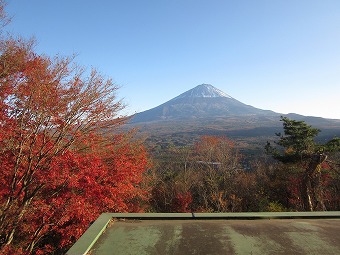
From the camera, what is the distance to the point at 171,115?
641 feet

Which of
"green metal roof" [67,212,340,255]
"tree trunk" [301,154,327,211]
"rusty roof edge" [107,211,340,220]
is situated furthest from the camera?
"tree trunk" [301,154,327,211]

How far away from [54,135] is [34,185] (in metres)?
1.74

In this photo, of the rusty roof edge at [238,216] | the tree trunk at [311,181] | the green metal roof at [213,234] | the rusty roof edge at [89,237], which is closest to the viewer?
the rusty roof edge at [89,237]

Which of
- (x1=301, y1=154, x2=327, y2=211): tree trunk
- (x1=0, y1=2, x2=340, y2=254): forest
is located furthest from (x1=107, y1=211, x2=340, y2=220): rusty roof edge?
(x1=301, y1=154, x2=327, y2=211): tree trunk

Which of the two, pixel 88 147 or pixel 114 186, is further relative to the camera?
pixel 114 186

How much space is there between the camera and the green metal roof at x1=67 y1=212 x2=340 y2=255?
4.10 m

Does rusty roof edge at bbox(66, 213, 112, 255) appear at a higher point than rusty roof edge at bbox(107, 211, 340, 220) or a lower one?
higher

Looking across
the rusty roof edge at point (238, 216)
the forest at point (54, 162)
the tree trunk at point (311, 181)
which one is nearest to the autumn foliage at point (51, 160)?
the forest at point (54, 162)

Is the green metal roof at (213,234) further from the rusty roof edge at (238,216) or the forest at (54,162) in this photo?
the forest at (54,162)

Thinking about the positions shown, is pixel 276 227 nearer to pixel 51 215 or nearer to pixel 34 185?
pixel 34 185

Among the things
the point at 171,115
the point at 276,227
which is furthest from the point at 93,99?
the point at 171,115

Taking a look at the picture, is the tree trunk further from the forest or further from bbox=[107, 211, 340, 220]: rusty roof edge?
bbox=[107, 211, 340, 220]: rusty roof edge

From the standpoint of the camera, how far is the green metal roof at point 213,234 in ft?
13.5

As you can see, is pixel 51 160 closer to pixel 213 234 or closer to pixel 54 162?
pixel 54 162
